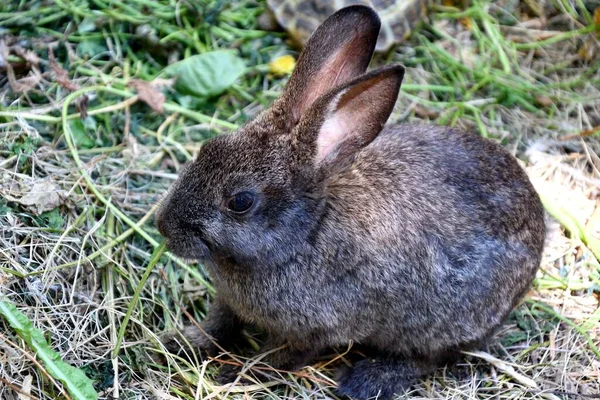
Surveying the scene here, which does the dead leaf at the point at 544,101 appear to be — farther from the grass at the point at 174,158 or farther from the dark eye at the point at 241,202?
the dark eye at the point at 241,202

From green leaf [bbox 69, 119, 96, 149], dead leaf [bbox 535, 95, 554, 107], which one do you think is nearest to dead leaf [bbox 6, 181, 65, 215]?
green leaf [bbox 69, 119, 96, 149]

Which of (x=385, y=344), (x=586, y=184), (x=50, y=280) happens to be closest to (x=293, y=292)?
(x=385, y=344)

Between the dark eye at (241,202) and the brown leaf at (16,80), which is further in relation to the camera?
the brown leaf at (16,80)

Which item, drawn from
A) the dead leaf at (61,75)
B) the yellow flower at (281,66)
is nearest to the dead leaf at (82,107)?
the dead leaf at (61,75)

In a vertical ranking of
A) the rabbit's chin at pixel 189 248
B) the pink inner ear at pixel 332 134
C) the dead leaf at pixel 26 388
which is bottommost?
the dead leaf at pixel 26 388

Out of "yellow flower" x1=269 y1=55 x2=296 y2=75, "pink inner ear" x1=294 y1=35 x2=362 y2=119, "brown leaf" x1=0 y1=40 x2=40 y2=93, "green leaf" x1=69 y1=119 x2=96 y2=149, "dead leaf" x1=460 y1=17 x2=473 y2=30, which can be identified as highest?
"pink inner ear" x1=294 y1=35 x2=362 y2=119

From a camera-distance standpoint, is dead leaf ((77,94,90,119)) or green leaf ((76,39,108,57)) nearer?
dead leaf ((77,94,90,119))

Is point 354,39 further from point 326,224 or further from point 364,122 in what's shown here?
point 326,224

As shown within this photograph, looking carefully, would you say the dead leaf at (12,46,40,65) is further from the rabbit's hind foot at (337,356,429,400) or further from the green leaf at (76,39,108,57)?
the rabbit's hind foot at (337,356,429,400)
